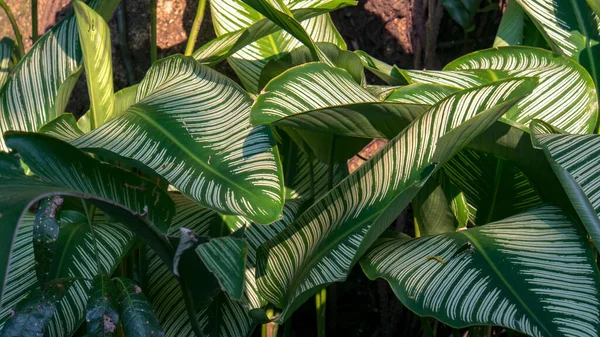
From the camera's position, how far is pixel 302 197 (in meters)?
1.24

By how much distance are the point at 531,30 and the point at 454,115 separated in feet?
1.94

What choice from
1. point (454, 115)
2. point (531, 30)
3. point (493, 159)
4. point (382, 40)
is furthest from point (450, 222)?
point (382, 40)

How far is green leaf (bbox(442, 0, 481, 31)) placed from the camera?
1470 millimetres

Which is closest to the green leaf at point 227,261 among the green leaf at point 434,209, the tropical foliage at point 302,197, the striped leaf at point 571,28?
the tropical foliage at point 302,197

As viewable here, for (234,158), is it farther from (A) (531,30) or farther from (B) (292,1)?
(A) (531,30)

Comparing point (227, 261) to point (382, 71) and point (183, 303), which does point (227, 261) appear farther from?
point (382, 71)

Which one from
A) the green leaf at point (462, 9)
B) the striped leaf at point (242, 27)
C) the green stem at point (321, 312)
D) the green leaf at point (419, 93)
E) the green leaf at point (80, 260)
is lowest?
the green stem at point (321, 312)

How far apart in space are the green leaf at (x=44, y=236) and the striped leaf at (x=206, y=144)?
0.13 meters

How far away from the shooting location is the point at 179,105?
96 centimetres

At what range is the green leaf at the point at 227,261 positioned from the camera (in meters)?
0.67

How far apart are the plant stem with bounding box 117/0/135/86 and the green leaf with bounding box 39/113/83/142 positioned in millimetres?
615

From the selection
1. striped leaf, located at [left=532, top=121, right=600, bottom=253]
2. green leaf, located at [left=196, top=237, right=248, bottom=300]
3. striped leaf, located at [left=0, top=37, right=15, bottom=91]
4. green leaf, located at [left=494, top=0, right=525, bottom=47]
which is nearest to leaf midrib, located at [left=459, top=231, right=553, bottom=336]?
striped leaf, located at [left=532, top=121, right=600, bottom=253]

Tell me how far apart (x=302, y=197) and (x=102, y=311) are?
0.55m

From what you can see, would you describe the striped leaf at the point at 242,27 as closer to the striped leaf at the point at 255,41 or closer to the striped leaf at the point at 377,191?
the striped leaf at the point at 255,41
